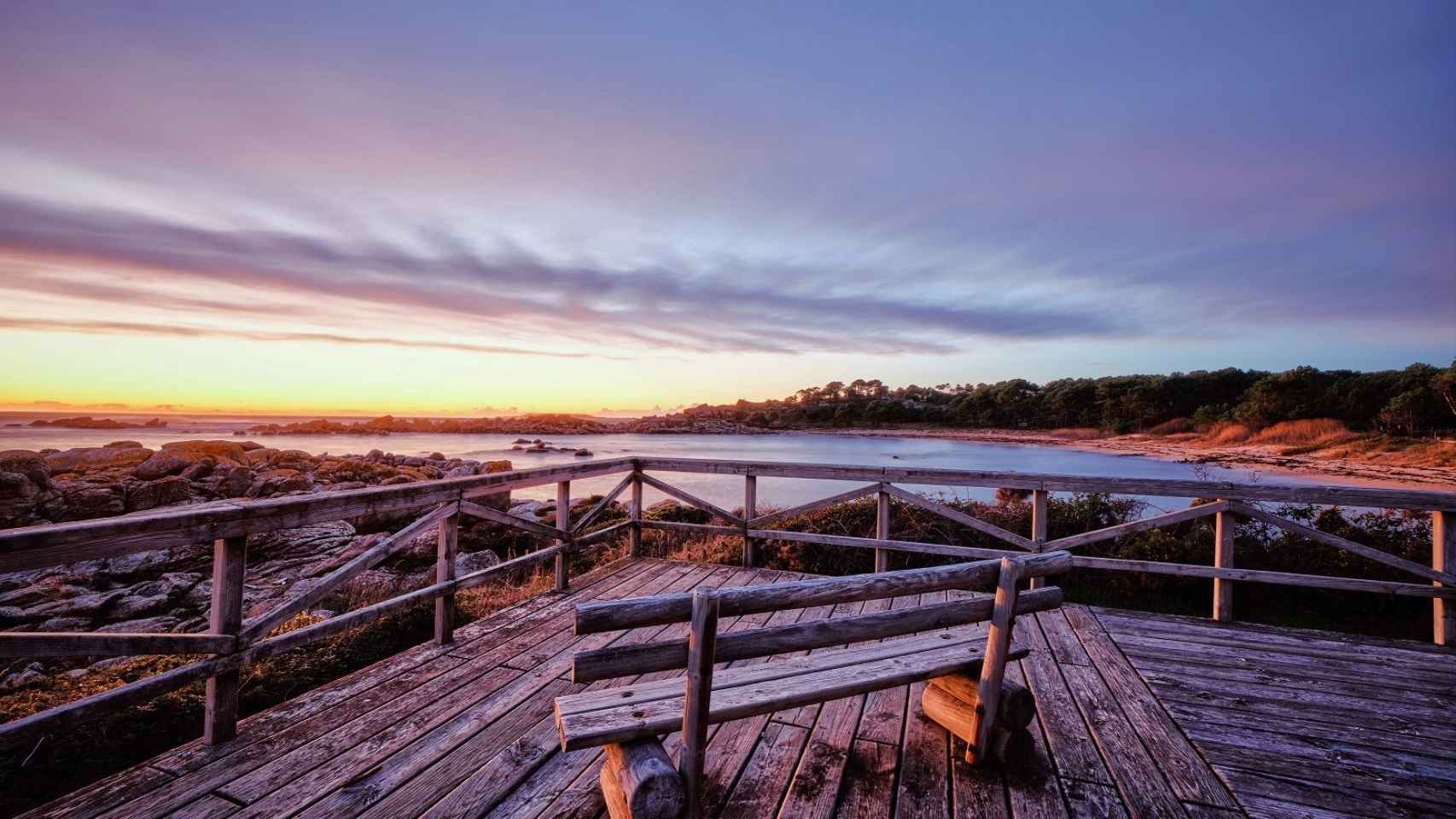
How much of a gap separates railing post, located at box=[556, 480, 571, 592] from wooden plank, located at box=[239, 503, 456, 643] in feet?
4.46

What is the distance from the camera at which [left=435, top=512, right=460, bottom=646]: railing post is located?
3.85 metres

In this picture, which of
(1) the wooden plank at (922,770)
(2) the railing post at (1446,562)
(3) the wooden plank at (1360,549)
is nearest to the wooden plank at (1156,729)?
(1) the wooden plank at (922,770)

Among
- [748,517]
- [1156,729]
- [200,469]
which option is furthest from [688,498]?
[200,469]

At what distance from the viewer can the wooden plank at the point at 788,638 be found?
1.77 m

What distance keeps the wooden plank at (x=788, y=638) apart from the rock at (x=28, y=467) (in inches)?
735

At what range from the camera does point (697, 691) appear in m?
1.83

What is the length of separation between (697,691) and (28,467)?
1941 centimetres

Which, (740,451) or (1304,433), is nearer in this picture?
(1304,433)

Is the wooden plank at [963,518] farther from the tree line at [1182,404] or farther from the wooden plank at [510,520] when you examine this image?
the tree line at [1182,404]

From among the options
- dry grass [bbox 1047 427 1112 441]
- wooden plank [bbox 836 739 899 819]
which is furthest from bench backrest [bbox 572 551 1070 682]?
dry grass [bbox 1047 427 1112 441]

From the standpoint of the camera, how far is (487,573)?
14.1 feet

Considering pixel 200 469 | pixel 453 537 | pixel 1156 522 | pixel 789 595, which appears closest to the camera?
pixel 789 595

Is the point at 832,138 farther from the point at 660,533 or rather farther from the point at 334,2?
the point at 660,533

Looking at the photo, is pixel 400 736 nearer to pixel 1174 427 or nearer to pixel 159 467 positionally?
pixel 159 467
